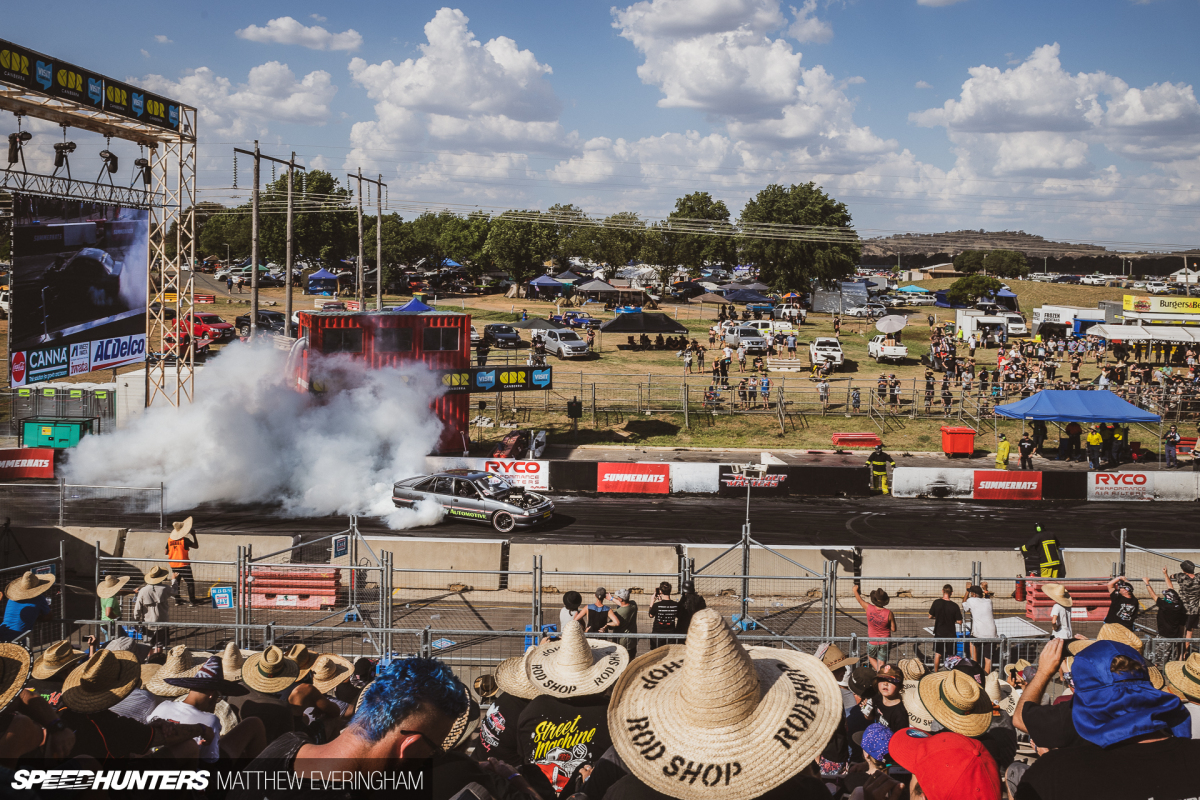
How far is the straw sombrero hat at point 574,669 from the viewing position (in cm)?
611

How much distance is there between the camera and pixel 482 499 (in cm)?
2267

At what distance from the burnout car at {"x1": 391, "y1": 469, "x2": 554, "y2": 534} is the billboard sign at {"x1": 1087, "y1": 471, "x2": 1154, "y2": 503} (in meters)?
17.7

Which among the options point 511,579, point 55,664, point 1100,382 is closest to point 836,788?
point 55,664

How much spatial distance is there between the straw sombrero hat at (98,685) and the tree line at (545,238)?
2950 inches

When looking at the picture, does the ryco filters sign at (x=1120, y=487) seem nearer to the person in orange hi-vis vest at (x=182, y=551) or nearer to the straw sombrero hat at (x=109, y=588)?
the person in orange hi-vis vest at (x=182, y=551)

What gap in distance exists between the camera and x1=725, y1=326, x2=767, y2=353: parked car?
50.7 meters

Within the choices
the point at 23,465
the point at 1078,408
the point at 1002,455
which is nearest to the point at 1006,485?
the point at 1002,455

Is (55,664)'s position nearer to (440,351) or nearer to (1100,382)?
(440,351)

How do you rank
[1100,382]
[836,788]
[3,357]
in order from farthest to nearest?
[3,357], [1100,382], [836,788]

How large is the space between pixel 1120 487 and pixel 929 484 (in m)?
6.09

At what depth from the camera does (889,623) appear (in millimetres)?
11844

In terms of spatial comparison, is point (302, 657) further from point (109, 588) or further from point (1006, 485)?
point (1006, 485)

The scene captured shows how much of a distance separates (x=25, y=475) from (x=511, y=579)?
18963 millimetres

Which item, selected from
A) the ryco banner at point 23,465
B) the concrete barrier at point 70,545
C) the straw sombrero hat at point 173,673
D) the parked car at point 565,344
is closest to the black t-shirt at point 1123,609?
the straw sombrero hat at point 173,673
